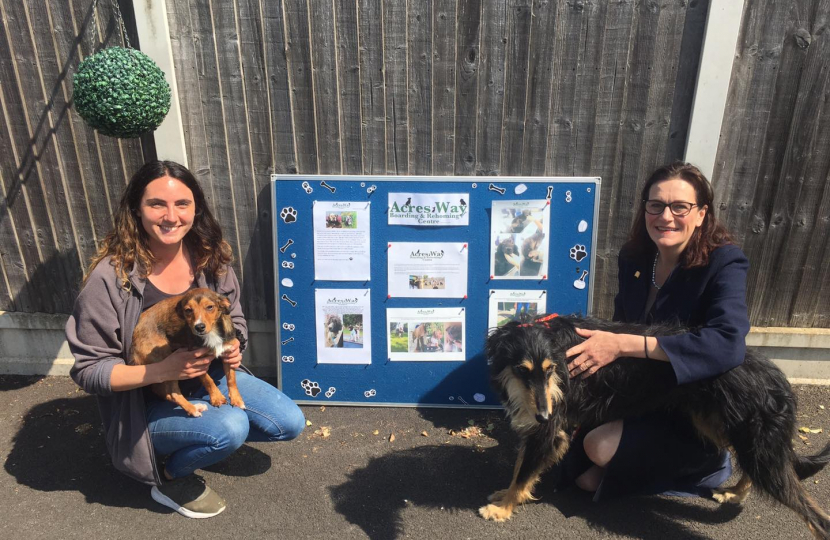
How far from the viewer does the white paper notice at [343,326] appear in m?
3.89

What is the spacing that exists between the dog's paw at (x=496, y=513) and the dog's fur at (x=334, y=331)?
1598 mm

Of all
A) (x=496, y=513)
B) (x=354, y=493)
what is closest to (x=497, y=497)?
(x=496, y=513)

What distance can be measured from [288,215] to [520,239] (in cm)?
174

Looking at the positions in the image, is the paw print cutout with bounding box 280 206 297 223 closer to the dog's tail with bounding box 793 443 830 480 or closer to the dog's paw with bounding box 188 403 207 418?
the dog's paw with bounding box 188 403 207 418

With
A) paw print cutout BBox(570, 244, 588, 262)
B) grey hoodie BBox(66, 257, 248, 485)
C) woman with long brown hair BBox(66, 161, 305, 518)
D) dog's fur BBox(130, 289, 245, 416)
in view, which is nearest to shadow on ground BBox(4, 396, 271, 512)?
woman with long brown hair BBox(66, 161, 305, 518)

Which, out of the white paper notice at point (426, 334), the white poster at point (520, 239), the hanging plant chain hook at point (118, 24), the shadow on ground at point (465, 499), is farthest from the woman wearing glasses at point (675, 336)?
the hanging plant chain hook at point (118, 24)

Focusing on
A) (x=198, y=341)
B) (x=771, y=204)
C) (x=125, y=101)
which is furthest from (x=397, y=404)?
(x=771, y=204)

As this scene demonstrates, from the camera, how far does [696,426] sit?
2.81 meters

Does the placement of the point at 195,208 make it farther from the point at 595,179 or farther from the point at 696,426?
the point at 696,426

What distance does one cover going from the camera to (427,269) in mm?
3834

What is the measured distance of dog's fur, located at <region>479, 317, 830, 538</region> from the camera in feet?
8.39

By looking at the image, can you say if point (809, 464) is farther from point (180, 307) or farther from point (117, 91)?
point (117, 91)

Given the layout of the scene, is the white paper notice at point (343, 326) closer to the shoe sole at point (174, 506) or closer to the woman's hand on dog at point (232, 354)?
the woman's hand on dog at point (232, 354)

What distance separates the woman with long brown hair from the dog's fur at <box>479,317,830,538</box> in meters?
1.62
